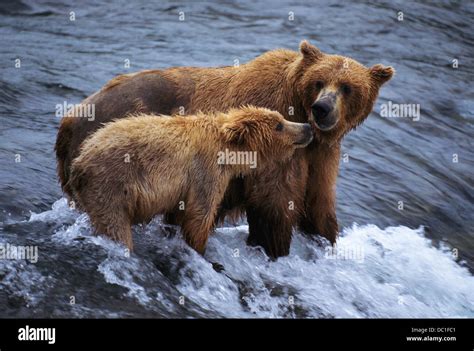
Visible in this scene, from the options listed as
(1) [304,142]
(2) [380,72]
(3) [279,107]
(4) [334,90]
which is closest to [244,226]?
(3) [279,107]

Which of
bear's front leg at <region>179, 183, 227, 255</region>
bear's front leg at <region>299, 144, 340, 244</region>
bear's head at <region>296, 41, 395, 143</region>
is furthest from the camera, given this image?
bear's front leg at <region>299, 144, 340, 244</region>

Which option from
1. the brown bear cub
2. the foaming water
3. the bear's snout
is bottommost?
the foaming water

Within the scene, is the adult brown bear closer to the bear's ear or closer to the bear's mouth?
the bear's ear

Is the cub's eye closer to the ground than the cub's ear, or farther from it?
closer to the ground

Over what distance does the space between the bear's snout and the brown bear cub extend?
15 cm

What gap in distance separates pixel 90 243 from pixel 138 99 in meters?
1.83

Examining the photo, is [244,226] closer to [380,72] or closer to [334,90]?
[334,90]

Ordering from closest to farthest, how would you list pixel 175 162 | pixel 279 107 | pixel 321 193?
1. pixel 175 162
2. pixel 279 107
3. pixel 321 193

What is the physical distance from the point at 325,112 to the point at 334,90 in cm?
25

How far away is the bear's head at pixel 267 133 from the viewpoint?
9524 millimetres

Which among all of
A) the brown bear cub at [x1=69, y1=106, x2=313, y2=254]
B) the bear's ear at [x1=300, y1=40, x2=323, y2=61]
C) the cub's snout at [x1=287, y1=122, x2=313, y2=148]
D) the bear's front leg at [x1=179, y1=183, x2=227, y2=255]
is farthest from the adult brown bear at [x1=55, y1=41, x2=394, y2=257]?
the bear's front leg at [x1=179, y1=183, x2=227, y2=255]

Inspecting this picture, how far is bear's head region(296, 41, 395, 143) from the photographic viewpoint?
31.2 ft

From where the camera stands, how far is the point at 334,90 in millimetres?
9523
